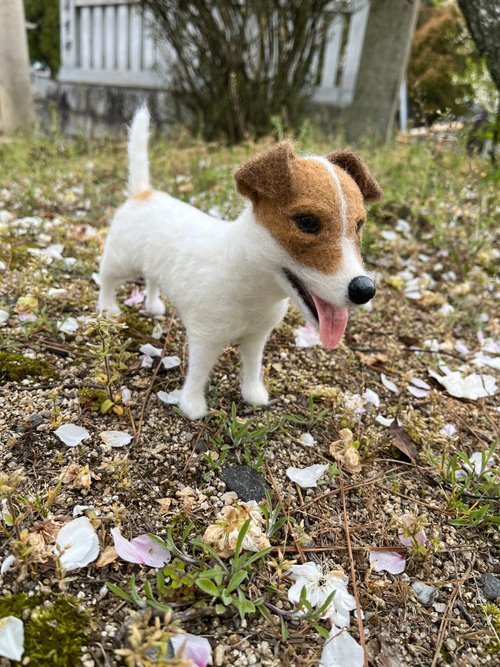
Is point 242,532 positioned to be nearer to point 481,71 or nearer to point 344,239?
point 344,239

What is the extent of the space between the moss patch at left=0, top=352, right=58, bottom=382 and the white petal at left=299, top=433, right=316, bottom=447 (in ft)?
2.81

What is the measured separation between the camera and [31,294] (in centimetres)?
218

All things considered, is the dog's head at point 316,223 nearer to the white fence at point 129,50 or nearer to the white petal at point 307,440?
the white petal at point 307,440

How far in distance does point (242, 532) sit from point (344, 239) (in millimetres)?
697

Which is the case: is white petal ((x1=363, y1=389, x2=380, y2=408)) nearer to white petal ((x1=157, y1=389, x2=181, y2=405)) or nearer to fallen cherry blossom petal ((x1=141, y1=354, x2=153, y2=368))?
white petal ((x1=157, y1=389, x2=181, y2=405))

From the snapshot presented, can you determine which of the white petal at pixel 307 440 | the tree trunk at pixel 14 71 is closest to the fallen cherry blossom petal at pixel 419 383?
the white petal at pixel 307 440

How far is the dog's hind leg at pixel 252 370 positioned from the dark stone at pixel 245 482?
320 mm

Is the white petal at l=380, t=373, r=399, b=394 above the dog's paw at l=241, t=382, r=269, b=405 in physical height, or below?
below

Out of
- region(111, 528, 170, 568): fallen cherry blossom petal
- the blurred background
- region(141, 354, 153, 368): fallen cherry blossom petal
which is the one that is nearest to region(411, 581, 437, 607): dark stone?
region(111, 528, 170, 568): fallen cherry blossom petal

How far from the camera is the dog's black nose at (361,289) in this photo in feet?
3.72

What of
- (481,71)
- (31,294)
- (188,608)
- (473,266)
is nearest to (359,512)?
(188,608)

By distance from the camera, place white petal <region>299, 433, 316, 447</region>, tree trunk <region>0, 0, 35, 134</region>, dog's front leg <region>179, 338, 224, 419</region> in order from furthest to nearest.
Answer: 1. tree trunk <region>0, 0, 35, 134</region>
2. white petal <region>299, 433, 316, 447</region>
3. dog's front leg <region>179, 338, 224, 419</region>

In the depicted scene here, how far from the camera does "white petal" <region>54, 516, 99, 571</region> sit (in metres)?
1.15

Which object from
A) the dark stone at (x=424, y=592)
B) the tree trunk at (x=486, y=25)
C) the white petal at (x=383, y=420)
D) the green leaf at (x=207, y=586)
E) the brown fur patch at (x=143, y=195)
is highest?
the tree trunk at (x=486, y=25)
